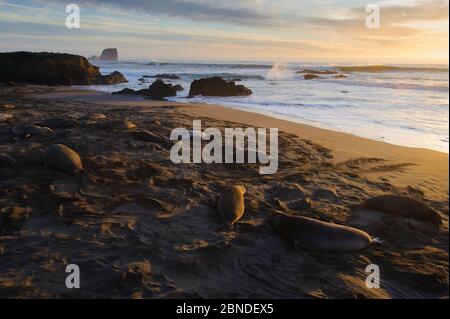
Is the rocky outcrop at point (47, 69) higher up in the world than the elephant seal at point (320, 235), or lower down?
higher up

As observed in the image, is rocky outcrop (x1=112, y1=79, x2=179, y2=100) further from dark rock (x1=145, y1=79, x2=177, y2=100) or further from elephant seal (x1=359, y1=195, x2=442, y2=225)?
elephant seal (x1=359, y1=195, x2=442, y2=225)

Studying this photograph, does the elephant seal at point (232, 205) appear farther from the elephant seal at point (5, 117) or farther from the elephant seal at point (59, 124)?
the elephant seal at point (5, 117)

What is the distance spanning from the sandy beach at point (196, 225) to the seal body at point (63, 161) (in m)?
0.12

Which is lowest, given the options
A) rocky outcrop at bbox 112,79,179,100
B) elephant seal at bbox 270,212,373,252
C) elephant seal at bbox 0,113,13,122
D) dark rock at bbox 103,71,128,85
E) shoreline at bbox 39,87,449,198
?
elephant seal at bbox 270,212,373,252

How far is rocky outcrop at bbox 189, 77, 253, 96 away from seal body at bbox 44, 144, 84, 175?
49.2ft

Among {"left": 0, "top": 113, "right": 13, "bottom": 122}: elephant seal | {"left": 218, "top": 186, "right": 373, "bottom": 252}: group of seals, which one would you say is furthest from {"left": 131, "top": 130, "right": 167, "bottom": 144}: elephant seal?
{"left": 218, "top": 186, "right": 373, "bottom": 252}: group of seals

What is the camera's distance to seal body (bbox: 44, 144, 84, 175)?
5895 mm

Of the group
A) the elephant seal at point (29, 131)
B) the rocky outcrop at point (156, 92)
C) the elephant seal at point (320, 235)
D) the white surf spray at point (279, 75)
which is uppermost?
the white surf spray at point (279, 75)

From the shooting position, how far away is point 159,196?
5.36m

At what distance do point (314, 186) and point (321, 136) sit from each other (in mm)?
3920

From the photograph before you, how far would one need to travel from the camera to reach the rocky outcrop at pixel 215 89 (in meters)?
20.9

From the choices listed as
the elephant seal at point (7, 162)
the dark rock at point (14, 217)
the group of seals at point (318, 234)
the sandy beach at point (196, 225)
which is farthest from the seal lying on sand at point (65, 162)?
the group of seals at point (318, 234)

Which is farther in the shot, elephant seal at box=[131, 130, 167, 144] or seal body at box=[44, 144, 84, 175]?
elephant seal at box=[131, 130, 167, 144]

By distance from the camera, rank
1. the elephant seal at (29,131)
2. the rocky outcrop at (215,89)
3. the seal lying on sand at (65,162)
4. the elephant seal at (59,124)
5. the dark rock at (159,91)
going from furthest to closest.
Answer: the rocky outcrop at (215,89) → the dark rock at (159,91) → the elephant seal at (59,124) → the elephant seal at (29,131) → the seal lying on sand at (65,162)
